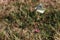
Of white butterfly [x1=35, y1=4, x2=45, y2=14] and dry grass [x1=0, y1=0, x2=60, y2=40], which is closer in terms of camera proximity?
dry grass [x1=0, y1=0, x2=60, y2=40]

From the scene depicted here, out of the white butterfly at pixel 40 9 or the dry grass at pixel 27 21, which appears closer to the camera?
the dry grass at pixel 27 21

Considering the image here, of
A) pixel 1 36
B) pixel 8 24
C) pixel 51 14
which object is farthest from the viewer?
pixel 51 14

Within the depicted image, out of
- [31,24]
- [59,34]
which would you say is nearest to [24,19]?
[31,24]

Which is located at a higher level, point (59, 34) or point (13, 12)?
point (13, 12)

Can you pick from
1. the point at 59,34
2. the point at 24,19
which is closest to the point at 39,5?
the point at 24,19

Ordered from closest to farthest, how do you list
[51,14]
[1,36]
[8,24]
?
[1,36] → [8,24] → [51,14]

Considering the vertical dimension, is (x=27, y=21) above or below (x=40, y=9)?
below

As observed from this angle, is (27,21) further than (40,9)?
No

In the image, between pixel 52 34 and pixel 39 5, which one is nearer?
pixel 52 34

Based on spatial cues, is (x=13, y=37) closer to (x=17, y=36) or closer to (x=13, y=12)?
(x=17, y=36)
